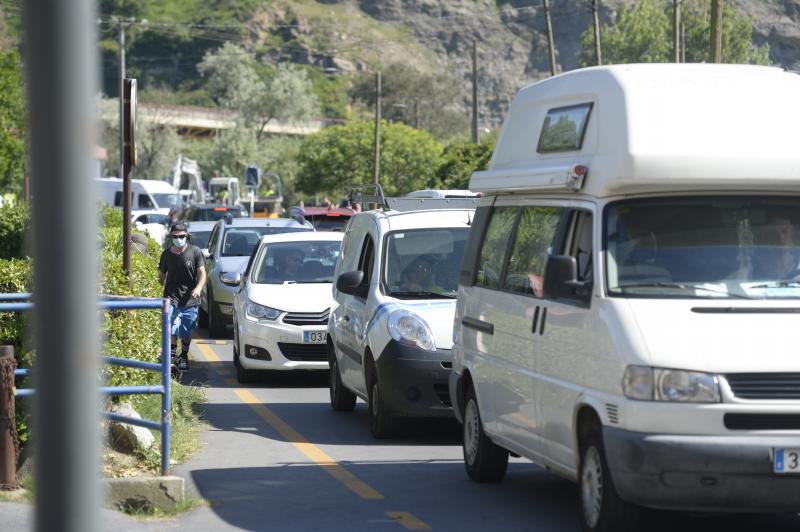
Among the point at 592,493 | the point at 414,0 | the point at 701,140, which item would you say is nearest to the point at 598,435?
the point at 592,493

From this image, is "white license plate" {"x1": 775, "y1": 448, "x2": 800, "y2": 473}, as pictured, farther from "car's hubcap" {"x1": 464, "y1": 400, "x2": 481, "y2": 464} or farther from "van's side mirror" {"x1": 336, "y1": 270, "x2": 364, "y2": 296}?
"van's side mirror" {"x1": 336, "y1": 270, "x2": 364, "y2": 296}

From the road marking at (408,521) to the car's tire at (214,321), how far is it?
42.3 ft

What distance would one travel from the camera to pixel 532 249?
8.41 m

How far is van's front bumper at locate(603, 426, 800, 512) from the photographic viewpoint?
6.58m

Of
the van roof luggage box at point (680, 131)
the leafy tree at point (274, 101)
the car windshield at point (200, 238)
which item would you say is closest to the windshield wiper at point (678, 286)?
the van roof luggage box at point (680, 131)

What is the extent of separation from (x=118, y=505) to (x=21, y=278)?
2.59m

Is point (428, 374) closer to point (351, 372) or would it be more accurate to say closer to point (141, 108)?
point (351, 372)

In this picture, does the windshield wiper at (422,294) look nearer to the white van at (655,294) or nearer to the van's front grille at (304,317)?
the white van at (655,294)

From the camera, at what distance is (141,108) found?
11306 centimetres

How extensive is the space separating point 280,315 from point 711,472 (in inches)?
357

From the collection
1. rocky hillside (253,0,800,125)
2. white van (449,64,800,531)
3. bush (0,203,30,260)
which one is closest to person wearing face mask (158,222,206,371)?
bush (0,203,30,260)

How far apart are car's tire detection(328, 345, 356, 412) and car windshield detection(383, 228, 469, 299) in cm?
155

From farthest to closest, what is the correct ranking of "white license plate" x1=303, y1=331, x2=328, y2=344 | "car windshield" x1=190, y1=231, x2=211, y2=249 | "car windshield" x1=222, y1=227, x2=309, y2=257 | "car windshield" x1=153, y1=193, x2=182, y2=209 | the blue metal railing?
"car windshield" x1=153, y1=193, x2=182, y2=209 → "car windshield" x1=190, y1=231, x2=211, y2=249 → "car windshield" x1=222, y1=227, x2=309, y2=257 → "white license plate" x1=303, y1=331, x2=328, y2=344 → the blue metal railing

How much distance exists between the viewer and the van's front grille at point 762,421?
6625 millimetres
